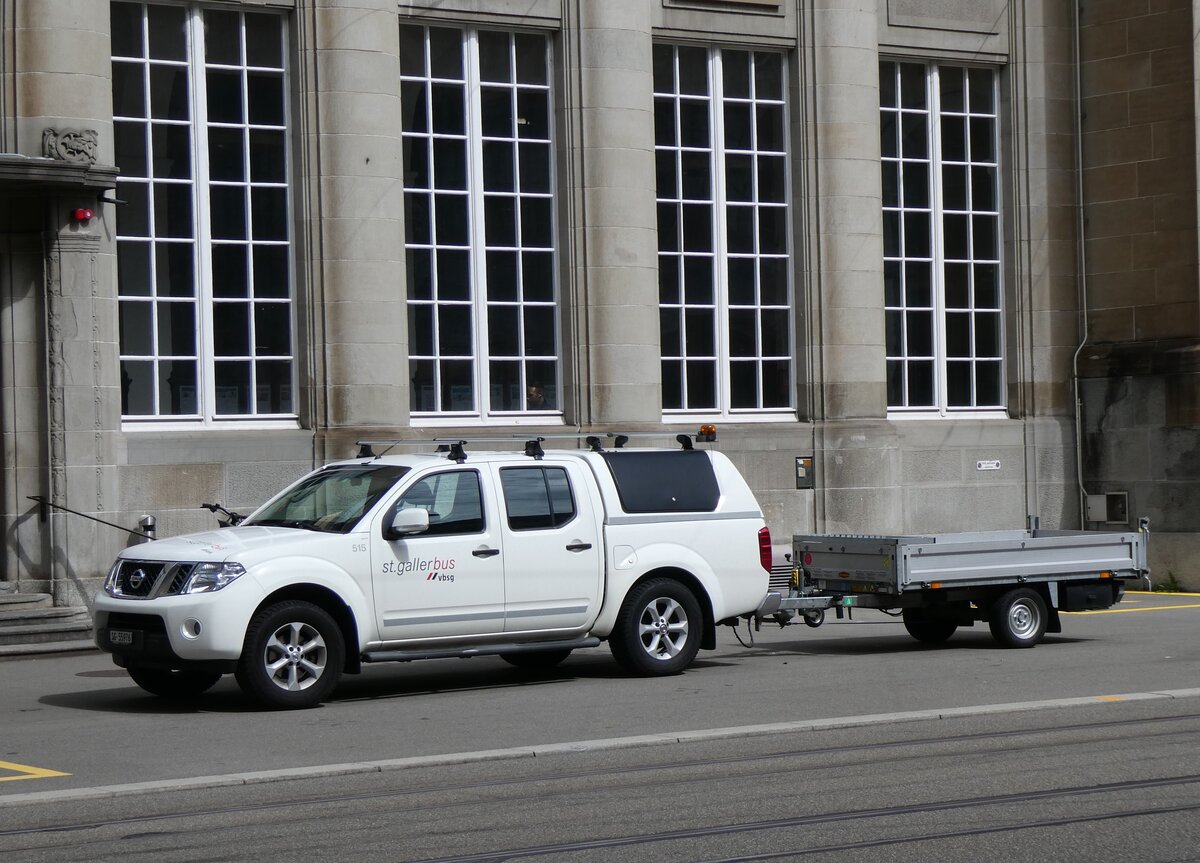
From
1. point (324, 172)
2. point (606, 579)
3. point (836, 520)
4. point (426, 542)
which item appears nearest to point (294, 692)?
point (426, 542)

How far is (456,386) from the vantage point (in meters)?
20.7

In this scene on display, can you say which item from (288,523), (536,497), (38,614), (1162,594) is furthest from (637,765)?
(1162,594)

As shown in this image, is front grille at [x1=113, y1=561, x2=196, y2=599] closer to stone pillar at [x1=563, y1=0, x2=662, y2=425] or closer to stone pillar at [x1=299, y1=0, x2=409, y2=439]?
stone pillar at [x1=299, y1=0, x2=409, y2=439]

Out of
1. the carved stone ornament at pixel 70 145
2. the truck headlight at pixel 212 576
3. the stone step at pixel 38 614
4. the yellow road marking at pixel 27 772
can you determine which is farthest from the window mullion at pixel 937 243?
the yellow road marking at pixel 27 772

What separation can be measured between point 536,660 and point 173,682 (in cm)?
332

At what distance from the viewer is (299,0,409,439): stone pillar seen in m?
19.4

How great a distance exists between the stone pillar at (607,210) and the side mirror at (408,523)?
352 inches

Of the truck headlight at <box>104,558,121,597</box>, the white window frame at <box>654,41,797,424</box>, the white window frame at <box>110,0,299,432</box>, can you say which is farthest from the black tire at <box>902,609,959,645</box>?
the white window frame at <box>110,0,299,432</box>

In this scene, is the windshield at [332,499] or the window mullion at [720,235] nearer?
the windshield at [332,499]

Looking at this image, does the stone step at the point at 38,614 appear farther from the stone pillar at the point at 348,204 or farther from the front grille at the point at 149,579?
the front grille at the point at 149,579

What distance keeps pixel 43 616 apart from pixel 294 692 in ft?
20.3

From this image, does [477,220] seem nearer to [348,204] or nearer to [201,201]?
[348,204]

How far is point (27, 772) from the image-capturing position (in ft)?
31.0

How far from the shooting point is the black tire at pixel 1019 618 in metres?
15.0
